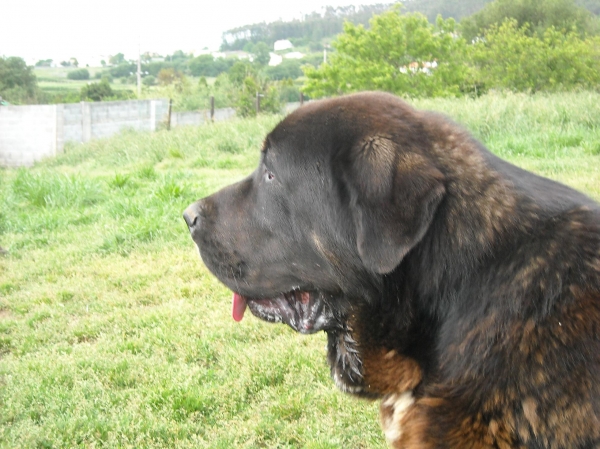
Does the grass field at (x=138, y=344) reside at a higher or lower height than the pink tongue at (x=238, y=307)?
lower

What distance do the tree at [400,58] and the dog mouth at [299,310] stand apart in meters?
34.5

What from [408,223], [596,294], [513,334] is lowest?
[513,334]

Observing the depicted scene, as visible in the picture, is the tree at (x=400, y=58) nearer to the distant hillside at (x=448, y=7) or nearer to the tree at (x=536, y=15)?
the tree at (x=536, y=15)

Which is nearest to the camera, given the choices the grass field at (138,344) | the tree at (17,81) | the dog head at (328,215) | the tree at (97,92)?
the dog head at (328,215)

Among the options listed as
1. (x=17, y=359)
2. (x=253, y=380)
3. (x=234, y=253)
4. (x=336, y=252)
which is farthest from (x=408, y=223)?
(x=17, y=359)

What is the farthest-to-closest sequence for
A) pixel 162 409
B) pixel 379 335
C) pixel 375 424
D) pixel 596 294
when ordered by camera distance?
pixel 162 409, pixel 375 424, pixel 379 335, pixel 596 294

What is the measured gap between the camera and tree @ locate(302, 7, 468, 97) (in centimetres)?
3675

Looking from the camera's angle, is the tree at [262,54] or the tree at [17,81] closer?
the tree at [17,81]

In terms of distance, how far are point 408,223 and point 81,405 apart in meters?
2.62

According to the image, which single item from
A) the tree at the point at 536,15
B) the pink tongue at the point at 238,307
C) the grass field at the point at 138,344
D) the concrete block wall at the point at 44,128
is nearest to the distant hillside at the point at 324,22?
the tree at the point at 536,15

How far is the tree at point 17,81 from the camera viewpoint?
51203mm

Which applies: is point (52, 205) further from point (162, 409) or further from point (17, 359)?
point (162, 409)

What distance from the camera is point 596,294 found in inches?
72.6

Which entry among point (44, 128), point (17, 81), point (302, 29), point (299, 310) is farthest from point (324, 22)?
point (299, 310)
